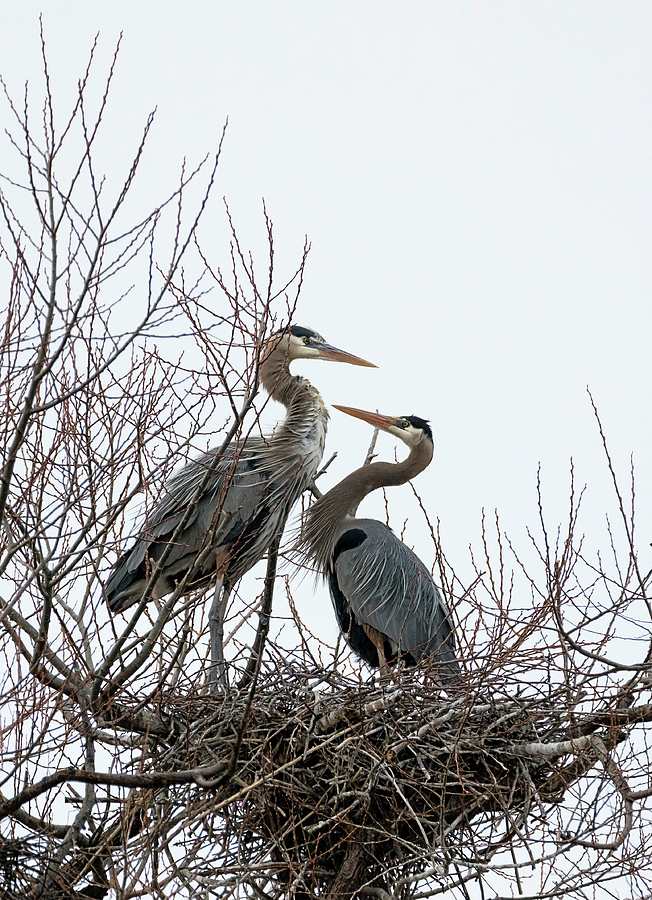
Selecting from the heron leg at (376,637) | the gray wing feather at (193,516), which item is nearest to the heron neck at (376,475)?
the gray wing feather at (193,516)

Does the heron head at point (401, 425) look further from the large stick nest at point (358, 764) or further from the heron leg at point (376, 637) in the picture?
the large stick nest at point (358, 764)

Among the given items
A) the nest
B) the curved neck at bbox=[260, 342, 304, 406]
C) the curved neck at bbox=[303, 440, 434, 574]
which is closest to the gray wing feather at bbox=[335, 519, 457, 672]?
the curved neck at bbox=[303, 440, 434, 574]

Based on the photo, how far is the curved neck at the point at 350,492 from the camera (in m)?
6.42

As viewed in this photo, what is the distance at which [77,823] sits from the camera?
3824 mm

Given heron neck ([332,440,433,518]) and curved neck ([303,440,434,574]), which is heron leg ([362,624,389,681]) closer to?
curved neck ([303,440,434,574])

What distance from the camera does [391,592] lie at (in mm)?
6020

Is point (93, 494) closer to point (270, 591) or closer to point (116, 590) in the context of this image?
point (270, 591)

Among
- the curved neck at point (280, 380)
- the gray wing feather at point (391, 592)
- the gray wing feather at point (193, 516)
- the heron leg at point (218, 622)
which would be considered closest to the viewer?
the gray wing feather at point (193, 516)

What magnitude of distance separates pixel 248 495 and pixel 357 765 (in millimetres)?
1973

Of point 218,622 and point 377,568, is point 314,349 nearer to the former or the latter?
point 377,568

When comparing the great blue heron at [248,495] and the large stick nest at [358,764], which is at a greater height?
the great blue heron at [248,495]

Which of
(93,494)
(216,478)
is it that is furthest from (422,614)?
(93,494)

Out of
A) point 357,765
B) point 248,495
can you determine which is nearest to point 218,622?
point 248,495

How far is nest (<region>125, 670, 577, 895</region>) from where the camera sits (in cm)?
407
